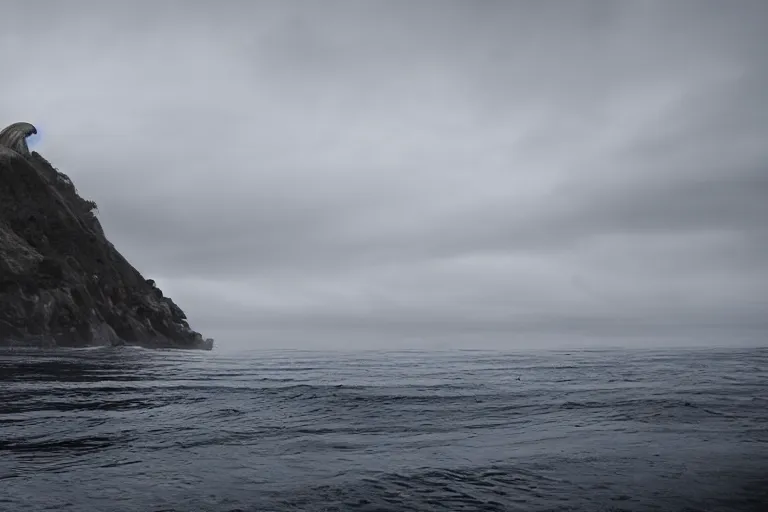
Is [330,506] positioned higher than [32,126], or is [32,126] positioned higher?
[32,126]

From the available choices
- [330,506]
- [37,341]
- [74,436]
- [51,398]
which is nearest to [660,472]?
[330,506]

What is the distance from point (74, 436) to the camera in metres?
11.6

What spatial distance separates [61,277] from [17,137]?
43.9 m

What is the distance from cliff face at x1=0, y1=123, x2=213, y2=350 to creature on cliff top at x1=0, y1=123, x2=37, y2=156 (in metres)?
0.21

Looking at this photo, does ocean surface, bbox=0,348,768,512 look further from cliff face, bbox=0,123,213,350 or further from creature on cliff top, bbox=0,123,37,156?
creature on cliff top, bbox=0,123,37,156

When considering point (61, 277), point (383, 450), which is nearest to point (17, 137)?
point (61, 277)

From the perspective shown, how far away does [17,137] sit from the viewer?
4168 inches

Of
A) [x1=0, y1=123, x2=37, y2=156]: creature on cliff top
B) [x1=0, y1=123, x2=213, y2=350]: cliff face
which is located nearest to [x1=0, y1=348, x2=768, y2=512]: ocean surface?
[x1=0, y1=123, x2=213, y2=350]: cliff face

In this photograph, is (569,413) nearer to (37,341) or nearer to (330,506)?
(330,506)

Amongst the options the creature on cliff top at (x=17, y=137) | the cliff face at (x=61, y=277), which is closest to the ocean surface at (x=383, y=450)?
the cliff face at (x=61, y=277)

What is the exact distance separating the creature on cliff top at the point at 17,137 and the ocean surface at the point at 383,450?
108 meters

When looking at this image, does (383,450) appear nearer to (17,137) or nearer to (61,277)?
(61,277)

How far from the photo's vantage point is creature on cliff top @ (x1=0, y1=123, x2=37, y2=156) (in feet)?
339

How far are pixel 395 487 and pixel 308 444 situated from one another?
3.87m
